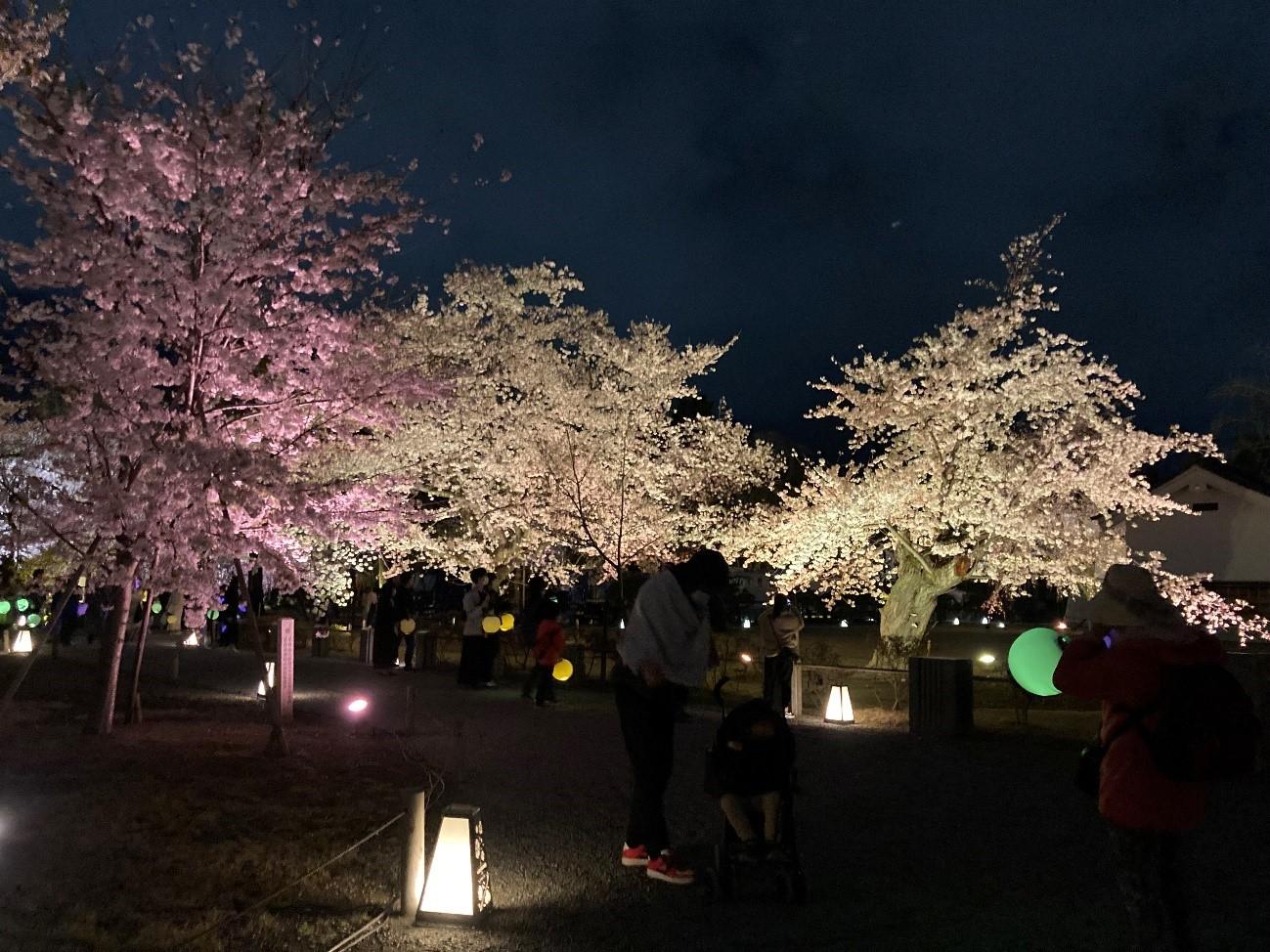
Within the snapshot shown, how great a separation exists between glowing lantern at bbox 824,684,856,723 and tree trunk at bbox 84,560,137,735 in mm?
8254

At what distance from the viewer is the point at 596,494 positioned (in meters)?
22.3

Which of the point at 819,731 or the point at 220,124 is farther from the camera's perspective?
the point at 819,731

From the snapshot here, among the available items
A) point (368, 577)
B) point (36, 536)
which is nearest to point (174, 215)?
point (36, 536)

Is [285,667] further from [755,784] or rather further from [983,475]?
[983,475]

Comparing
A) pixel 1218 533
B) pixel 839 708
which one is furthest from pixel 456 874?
pixel 1218 533

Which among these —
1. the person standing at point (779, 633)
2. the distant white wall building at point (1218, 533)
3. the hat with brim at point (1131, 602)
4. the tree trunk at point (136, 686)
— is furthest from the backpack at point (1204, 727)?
the distant white wall building at point (1218, 533)

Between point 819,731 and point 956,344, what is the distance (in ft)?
29.8

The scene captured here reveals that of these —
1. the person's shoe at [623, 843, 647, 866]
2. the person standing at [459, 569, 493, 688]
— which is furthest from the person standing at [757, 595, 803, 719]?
the person's shoe at [623, 843, 647, 866]

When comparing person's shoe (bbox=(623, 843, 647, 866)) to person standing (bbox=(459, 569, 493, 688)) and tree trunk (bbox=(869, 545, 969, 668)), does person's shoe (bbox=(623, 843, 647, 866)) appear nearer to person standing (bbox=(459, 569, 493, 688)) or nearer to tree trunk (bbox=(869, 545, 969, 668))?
person standing (bbox=(459, 569, 493, 688))

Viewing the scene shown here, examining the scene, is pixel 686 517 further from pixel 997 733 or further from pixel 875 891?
pixel 875 891

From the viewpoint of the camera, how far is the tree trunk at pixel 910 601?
1831cm

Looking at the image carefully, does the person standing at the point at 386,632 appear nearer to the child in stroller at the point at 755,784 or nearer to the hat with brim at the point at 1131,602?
the child in stroller at the point at 755,784

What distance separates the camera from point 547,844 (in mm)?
6586

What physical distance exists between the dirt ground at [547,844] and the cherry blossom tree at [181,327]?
2323mm
